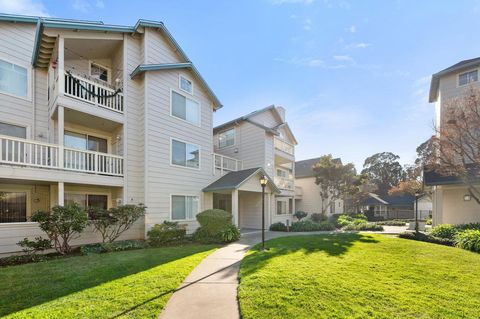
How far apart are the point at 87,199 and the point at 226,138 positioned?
1224 centimetres

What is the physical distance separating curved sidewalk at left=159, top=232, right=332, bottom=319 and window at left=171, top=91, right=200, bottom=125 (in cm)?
960

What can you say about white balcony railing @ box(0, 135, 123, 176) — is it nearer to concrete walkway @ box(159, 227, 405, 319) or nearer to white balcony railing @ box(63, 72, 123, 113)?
white balcony railing @ box(63, 72, 123, 113)

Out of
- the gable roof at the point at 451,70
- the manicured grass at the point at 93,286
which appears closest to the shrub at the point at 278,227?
the manicured grass at the point at 93,286

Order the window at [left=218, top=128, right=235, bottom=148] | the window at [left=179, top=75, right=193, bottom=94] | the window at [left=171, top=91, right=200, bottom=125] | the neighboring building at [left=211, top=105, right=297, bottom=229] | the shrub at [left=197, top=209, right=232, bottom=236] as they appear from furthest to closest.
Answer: the window at [left=218, top=128, right=235, bottom=148]
the neighboring building at [left=211, top=105, right=297, bottom=229]
the window at [left=179, top=75, right=193, bottom=94]
the window at [left=171, top=91, right=200, bottom=125]
the shrub at [left=197, top=209, right=232, bottom=236]

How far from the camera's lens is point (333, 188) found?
83.5ft

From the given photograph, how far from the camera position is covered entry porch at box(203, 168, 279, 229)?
15477 mm

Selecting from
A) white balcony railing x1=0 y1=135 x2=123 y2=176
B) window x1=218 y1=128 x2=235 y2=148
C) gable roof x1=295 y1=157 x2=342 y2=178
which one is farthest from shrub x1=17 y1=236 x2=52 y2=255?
gable roof x1=295 y1=157 x2=342 y2=178

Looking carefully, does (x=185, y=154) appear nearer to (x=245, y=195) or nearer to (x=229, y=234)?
(x=229, y=234)

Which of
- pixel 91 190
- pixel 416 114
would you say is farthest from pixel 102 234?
pixel 416 114

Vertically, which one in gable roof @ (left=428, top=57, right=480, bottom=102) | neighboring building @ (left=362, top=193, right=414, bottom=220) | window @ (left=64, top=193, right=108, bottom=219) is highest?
gable roof @ (left=428, top=57, right=480, bottom=102)

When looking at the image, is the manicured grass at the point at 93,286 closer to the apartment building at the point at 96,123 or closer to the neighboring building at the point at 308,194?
the apartment building at the point at 96,123

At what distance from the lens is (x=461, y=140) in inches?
518

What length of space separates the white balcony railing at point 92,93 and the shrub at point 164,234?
20.2 ft

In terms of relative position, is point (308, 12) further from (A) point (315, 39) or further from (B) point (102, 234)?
(B) point (102, 234)
